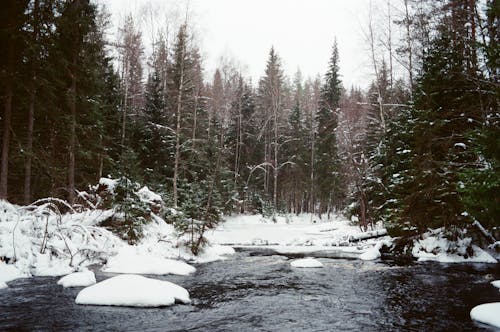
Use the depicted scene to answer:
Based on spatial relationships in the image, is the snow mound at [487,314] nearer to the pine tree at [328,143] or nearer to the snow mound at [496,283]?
the snow mound at [496,283]

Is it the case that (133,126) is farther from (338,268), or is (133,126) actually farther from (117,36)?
(338,268)

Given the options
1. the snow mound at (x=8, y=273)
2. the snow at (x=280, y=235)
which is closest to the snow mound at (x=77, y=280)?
the snow mound at (x=8, y=273)

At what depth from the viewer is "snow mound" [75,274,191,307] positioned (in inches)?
316

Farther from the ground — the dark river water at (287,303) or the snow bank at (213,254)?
the dark river water at (287,303)

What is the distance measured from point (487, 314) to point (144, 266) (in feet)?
31.0

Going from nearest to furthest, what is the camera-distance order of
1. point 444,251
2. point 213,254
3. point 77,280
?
point 77,280 < point 444,251 < point 213,254

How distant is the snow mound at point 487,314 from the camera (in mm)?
6881

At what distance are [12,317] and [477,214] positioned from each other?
33.6 feet

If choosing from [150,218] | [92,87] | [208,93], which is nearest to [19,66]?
[92,87]

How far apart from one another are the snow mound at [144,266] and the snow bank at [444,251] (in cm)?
984

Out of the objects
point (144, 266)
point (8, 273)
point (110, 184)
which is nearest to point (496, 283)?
point (144, 266)

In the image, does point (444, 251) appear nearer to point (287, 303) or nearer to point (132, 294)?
point (287, 303)

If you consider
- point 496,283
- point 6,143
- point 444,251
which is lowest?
point 496,283

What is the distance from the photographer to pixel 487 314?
279 inches
